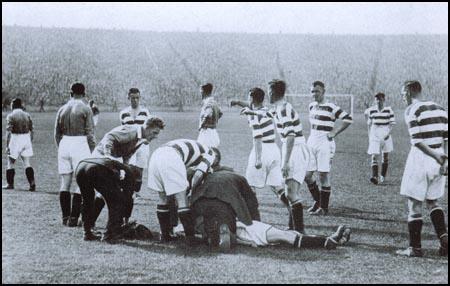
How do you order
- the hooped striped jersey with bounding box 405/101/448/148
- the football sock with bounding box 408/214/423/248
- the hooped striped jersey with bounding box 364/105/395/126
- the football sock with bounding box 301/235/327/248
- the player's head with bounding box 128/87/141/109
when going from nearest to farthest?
1. the hooped striped jersey with bounding box 405/101/448/148
2. the football sock with bounding box 408/214/423/248
3. the football sock with bounding box 301/235/327/248
4. the player's head with bounding box 128/87/141/109
5. the hooped striped jersey with bounding box 364/105/395/126

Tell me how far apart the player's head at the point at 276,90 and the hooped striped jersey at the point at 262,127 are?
655mm

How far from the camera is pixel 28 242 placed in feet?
22.0

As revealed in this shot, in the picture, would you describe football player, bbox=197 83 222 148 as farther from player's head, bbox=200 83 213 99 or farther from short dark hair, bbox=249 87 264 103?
short dark hair, bbox=249 87 264 103

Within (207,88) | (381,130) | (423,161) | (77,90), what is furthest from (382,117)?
(77,90)

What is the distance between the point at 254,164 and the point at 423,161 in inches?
100

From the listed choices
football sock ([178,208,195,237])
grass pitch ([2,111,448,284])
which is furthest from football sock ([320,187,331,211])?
football sock ([178,208,195,237])

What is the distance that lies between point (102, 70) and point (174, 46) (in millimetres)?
9680

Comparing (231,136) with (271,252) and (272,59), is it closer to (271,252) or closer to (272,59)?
(271,252)

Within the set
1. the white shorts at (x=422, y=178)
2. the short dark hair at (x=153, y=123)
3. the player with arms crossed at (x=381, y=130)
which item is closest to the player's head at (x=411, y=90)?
the white shorts at (x=422, y=178)

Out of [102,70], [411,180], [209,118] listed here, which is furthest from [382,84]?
[411,180]

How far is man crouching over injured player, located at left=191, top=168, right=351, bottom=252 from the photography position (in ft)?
21.0

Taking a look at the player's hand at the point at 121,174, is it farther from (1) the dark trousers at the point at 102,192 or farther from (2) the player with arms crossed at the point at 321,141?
(2) the player with arms crossed at the point at 321,141

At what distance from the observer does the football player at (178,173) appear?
21.3 ft

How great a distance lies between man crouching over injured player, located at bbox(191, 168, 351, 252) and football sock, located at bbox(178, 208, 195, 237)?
6.0 inches
